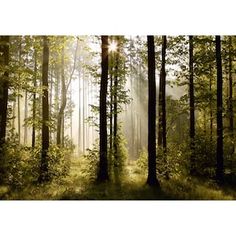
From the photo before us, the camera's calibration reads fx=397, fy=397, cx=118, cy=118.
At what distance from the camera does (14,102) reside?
10508mm

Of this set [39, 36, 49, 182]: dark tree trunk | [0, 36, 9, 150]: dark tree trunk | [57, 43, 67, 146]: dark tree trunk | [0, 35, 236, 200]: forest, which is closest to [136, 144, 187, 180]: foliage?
[0, 35, 236, 200]: forest

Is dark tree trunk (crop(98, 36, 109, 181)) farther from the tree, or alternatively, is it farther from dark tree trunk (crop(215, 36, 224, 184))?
dark tree trunk (crop(215, 36, 224, 184))

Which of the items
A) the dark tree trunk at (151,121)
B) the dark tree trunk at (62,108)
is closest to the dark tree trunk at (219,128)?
the dark tree trunk at (151,121)

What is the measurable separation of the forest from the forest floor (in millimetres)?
20

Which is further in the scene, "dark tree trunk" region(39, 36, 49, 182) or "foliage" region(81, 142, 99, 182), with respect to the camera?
"dark tree trunk" region(39, 36, 49, 182)

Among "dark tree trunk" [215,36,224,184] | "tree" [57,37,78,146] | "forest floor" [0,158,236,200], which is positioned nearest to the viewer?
"forest floor" [0,158,236,200]

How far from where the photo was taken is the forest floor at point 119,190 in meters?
7.73

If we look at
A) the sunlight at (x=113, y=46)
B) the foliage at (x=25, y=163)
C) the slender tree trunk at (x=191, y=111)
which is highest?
the sunlight at (x=113, y=46)

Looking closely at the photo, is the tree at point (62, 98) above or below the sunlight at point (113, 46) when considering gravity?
below

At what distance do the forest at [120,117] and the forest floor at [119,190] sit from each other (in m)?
0.02

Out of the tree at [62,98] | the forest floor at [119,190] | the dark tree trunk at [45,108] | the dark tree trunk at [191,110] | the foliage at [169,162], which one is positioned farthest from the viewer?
the tree at [62,98]

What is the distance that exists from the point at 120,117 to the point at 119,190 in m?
2.64

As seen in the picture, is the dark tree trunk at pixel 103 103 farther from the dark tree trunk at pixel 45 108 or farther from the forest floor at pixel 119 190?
the dark tree trunk at pixel 45 108

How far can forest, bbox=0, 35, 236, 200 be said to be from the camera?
8289 mm
